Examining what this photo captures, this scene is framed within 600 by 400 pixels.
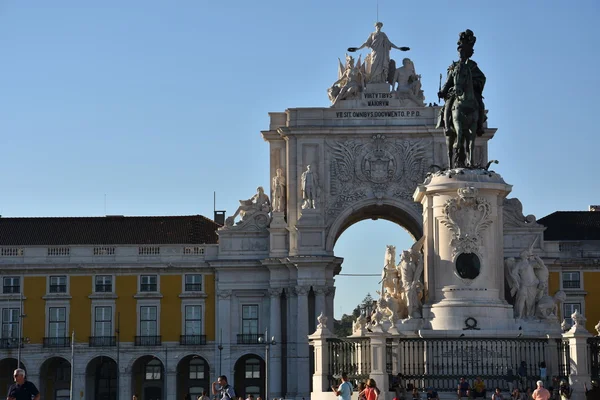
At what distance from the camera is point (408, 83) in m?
75.5

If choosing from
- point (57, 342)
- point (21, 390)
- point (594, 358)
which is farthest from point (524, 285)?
point (57, 342)

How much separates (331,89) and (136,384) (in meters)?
19.0

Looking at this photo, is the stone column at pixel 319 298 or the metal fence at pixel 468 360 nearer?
the metal fence at pixel 468 360

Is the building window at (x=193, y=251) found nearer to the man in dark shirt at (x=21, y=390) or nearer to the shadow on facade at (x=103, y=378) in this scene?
the shadow on facade at (x=103, y=378)

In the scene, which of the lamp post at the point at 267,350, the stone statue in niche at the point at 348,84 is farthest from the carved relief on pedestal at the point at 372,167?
the lamp post at the point at 267,350

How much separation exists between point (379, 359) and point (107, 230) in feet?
166

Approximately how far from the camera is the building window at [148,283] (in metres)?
76.5

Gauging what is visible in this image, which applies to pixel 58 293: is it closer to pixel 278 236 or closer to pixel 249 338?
pixel 249 338

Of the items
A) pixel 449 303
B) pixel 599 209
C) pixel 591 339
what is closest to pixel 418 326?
pixel 449 303

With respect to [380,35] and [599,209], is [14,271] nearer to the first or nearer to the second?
[380,35]

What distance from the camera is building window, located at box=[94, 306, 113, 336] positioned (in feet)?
250

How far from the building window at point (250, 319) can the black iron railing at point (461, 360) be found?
44.8 metres

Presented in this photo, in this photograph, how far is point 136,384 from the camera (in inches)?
3083

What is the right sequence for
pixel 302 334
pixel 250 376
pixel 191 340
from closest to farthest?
pixel 302 334
pixel 191 340
pixel 250 376
